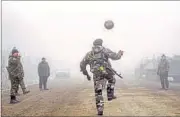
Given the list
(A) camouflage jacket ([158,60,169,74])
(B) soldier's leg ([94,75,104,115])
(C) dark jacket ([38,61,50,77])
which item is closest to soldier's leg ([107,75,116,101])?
(B) soldier's leg ([94,75,104,115])

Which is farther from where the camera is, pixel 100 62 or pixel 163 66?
pixel 163 66

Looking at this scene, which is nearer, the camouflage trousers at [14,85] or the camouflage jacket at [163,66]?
the camouflage trousers at [14,85]

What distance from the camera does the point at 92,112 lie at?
442 inches

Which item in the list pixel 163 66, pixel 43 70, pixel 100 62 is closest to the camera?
pixel 100 62

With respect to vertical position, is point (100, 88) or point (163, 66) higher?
point (163, 66)

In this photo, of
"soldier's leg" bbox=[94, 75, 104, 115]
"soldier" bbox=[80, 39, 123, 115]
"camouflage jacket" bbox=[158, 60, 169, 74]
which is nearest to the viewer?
"soldier's leg" bbox=[94, 75, 104, 115]

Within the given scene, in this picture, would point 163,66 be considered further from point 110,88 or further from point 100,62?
point 100,62

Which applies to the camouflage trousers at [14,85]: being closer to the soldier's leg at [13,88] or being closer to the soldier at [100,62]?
the soldier's leg at [13,88]

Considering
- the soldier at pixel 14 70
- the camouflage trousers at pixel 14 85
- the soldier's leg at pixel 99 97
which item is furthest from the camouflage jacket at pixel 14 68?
the soldier's leg at pixel 99 97

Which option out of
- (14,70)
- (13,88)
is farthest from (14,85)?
(14,70)

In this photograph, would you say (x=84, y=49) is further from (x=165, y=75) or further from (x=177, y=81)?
(x=165, y=75)

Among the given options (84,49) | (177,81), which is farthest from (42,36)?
(177,81)

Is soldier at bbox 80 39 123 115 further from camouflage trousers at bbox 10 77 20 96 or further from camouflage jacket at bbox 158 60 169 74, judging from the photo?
camouflage jacket at bbox 158 60 169 74

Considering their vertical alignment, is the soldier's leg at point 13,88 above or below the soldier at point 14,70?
below
